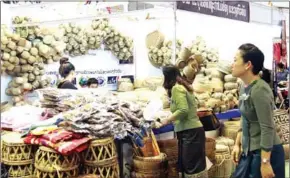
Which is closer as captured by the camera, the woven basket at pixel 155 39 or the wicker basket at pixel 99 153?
the wicker basket at pixel 99 153

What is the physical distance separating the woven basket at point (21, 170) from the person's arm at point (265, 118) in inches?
64.4

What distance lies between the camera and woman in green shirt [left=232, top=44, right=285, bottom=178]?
2.39 meters

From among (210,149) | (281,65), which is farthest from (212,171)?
(281,65)

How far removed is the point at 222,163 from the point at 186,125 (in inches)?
45.3

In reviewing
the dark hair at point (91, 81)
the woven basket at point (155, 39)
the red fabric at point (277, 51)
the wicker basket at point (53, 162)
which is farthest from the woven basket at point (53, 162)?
the red fabric at point (277, 51)

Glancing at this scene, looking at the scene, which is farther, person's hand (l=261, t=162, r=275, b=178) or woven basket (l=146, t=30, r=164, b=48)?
woven basket (l=146, t=30, r=164, b=48)

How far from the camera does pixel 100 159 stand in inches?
112

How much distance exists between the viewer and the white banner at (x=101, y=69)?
5273 mm

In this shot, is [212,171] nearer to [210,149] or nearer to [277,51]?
[210,149]

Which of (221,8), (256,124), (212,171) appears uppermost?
(221,8)

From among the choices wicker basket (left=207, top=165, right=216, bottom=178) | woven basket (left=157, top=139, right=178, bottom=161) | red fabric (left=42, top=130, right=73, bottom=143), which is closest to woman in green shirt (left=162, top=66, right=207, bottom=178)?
woven basket (left=157, top=139, right=178, bottom=161)

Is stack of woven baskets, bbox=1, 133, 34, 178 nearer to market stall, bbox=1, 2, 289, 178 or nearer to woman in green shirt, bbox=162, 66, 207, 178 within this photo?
market stall, bbox=1, 2, 289, 178

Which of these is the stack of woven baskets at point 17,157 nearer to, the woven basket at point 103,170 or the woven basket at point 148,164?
the woven basket at point 103,170

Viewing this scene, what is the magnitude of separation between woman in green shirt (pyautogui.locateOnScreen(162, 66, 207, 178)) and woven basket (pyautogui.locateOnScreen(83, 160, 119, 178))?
76 cm
